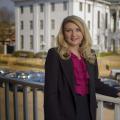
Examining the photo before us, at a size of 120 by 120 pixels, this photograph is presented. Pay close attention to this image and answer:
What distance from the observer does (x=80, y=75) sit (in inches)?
35.3

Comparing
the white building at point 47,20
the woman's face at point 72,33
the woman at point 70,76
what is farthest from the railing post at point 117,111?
the white building at point 47,20

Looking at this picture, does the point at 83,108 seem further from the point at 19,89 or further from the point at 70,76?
the point at 19,89

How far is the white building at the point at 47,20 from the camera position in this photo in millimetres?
17719

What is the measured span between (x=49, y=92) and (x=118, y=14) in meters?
21.2

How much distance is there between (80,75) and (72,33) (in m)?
0.10

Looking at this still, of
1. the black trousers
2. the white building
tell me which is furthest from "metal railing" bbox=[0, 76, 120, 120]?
the white building

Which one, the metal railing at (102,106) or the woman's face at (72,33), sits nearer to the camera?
the woman's face at (72,33)

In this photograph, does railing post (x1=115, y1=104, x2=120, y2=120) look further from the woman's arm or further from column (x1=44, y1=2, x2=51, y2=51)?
column (x1=44, y1=2, x2=51, y2=51)

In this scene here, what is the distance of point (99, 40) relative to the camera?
19.2 meters

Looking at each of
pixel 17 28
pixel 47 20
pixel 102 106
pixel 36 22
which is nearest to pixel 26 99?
pixel 102 106

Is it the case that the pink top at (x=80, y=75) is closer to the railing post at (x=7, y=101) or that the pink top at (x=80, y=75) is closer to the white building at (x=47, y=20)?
the railing post at (x=7, y=101)

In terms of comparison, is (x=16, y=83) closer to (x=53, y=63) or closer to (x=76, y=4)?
(x=53, y=63)

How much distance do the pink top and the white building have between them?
640 inches

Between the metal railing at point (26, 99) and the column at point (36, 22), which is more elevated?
the column at point (36, 22)
